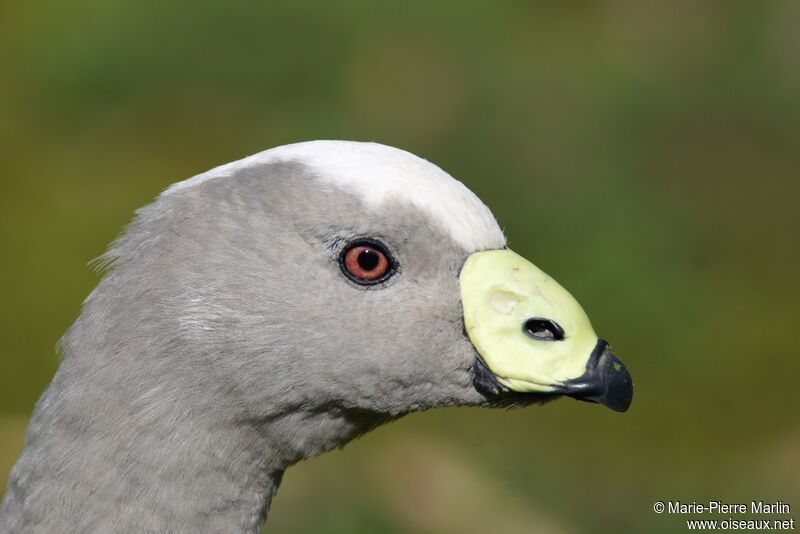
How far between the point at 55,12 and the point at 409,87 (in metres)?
2.43

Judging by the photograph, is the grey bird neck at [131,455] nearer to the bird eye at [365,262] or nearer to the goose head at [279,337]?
the goose head at [279,337]

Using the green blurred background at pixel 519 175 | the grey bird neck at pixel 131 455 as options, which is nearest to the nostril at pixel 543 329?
the grey bird neck at pixel 131 455

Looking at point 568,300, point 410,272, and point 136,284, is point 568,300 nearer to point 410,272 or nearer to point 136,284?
point 410,272

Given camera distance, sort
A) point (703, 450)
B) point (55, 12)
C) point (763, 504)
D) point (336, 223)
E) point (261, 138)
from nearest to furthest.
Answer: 1. point (336, 223)
2. point (763, 504)
3. point (703, 450)
4. point (261, 138)
5. point (55, 12)

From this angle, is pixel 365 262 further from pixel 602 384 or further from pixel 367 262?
pixel 602 384

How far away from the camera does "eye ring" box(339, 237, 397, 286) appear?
2.55m

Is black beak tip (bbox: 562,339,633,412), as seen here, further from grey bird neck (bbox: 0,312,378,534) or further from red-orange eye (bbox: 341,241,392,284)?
grey bird neck (bbox: 0,312,378,534)

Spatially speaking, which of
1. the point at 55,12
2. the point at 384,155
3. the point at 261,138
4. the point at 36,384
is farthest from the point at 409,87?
the point at 384,155

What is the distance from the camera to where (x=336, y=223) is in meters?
2.55

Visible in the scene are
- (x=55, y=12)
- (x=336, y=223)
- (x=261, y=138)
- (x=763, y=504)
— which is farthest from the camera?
(x=55, y=12)

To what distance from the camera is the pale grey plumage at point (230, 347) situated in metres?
2.55

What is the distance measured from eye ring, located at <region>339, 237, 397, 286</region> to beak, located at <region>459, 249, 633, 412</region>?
0.56 feet

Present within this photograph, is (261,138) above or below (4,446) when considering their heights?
above

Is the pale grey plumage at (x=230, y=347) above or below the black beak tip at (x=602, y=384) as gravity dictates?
above
